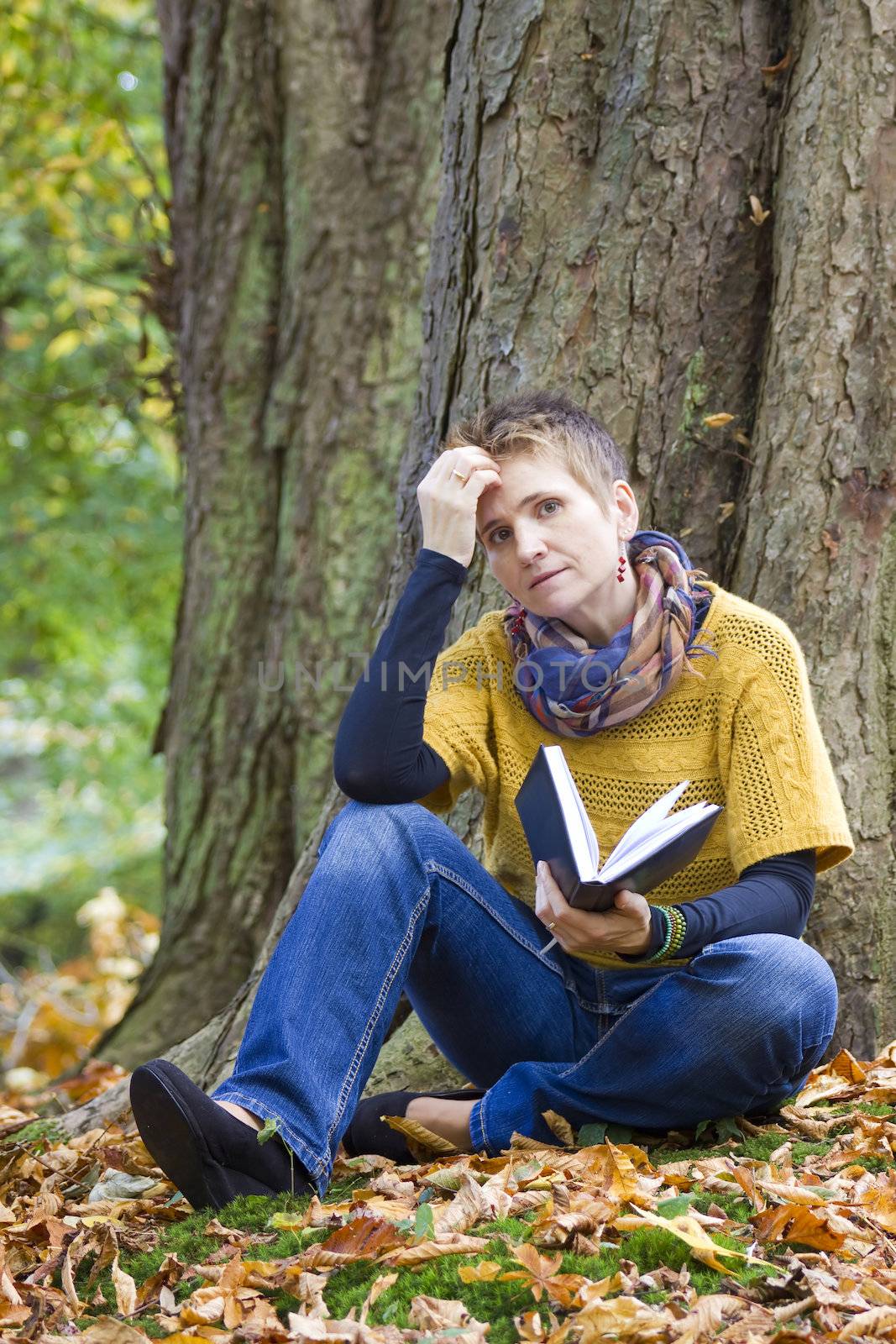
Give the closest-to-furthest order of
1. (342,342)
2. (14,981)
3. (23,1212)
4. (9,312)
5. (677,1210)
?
(677,1210) < (23,1212) < (342,342) < (14,981) < (9,312)

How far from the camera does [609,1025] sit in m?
2.83

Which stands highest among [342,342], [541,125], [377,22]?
[377,22]

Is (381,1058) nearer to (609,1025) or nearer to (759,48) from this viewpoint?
(609,1025)

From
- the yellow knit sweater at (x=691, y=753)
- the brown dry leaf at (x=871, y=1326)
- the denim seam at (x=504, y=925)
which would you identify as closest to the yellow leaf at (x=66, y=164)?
the yellow knit sweater at (x=691, y=753)

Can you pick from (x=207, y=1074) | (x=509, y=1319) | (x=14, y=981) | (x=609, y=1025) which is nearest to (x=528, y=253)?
(x=609, y=1025)

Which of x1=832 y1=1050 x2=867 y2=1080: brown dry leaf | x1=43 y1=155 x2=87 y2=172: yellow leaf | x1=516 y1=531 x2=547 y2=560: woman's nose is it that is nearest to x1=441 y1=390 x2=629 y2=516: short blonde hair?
x1=516 y1=531 x2=547 y2=560: woman's nose

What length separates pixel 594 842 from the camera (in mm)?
2328

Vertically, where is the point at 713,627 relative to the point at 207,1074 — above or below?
above

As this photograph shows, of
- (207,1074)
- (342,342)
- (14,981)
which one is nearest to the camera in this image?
(207,1074)

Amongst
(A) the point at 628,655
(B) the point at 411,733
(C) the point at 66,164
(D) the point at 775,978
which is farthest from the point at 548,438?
(C) the point at 66,164

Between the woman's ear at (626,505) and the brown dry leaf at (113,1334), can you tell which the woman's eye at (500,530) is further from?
the brown dry leaf at (113,1334)

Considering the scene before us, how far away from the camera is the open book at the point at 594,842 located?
2.22 m

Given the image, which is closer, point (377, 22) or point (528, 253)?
point (528, 253)

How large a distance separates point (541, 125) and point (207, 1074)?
276 centimetres
